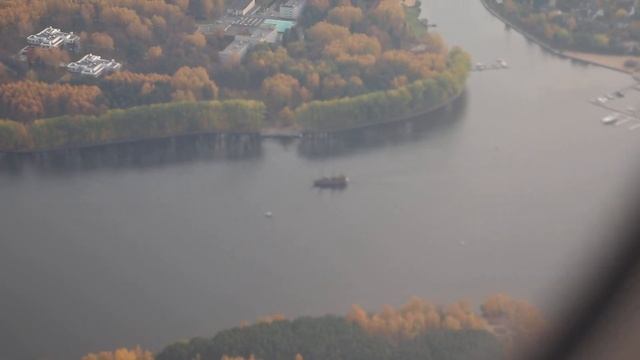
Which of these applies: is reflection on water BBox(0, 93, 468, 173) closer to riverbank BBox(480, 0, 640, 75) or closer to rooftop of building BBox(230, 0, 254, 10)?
riverbank BBox(480, 0, 640, 75)

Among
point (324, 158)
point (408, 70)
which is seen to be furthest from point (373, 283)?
point (408, 70)

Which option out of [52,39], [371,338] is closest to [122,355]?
[371,338]

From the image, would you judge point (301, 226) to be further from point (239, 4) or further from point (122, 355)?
point (239, 4)

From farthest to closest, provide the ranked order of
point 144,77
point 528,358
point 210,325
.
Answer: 1. point 144,77
2. point 210,325
3. point 528,358

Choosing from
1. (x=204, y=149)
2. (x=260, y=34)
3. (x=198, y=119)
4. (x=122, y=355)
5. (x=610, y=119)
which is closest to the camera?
(x=122, y=355)

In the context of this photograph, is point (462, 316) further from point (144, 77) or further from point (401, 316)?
point (144, 77)

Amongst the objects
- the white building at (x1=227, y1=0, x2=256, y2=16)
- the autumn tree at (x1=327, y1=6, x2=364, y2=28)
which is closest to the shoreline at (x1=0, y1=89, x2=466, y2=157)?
the autumn tree at (x1=327, y1=6, x2=364, y2=28)
